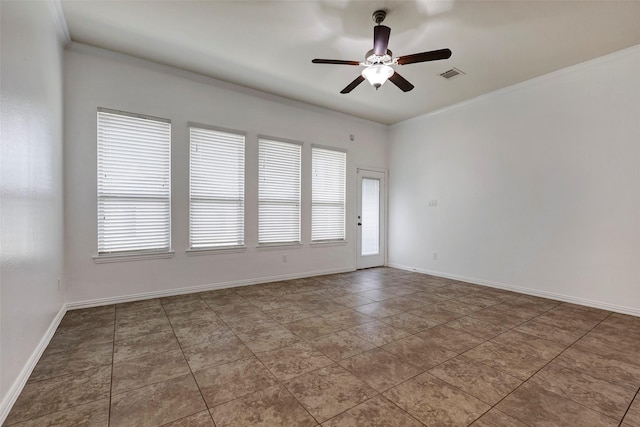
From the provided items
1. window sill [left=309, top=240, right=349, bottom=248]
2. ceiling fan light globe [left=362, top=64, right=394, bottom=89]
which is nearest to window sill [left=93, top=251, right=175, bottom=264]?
window sill [left=309, top=240, right=349, bottom=248]

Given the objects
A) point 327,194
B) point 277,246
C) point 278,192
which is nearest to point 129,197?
point 278,192

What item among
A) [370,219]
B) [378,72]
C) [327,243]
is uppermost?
[378,72]

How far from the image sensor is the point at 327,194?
19.1 ft

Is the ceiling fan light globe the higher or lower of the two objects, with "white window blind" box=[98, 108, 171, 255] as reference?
higher

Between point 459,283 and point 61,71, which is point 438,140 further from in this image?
point 61,71

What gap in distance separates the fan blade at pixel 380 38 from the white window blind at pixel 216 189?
8.88ft

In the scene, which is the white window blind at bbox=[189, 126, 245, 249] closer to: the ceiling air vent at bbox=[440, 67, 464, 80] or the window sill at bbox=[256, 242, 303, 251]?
the window sill at bbox=[256, 242, 303, 251]

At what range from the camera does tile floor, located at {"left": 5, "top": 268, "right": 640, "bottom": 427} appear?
1.77 metres

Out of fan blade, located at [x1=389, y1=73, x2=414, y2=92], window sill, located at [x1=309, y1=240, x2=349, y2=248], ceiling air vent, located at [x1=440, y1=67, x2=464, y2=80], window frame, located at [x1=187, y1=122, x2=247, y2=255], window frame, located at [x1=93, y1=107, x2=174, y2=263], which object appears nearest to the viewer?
fan blade, located at [x1=389, y1=73, x2=414, y2=92]

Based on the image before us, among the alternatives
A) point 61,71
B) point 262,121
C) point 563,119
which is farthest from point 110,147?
point 563,119

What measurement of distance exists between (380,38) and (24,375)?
3.90 meters

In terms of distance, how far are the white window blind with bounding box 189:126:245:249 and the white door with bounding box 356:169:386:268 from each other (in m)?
2.64

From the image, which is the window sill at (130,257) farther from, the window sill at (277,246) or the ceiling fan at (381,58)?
the ceiling fan at (381,58)

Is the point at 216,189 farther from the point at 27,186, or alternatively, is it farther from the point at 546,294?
the point at 546,294
